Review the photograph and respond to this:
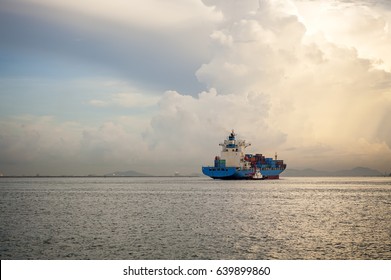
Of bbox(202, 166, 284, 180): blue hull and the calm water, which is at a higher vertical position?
bbox(202, 166, 284, 180): blue hull

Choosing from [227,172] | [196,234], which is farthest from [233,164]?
[196,234]

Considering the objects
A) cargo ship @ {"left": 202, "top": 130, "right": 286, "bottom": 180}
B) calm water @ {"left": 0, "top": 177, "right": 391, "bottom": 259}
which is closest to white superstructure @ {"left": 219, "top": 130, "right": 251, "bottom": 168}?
cargo ship @ {"left": 202, "top": 130, "right": 286, "bottom": 180}

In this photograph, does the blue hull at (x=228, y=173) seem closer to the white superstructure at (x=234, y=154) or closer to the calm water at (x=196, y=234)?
the white superstructure at (x=234, y=154)

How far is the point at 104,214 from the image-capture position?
4162 centimetres

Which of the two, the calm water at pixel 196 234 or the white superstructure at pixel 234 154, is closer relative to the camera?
the calm water at pixel 196 234

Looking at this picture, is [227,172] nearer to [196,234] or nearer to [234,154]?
[234,154]

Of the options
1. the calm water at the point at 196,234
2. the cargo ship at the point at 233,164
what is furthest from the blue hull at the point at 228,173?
the calm water at the point at 196,234

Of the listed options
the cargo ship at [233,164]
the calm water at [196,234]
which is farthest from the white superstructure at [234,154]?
the calm water at [196,234]

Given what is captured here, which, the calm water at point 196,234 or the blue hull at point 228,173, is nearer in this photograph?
the calm water at point 196,234

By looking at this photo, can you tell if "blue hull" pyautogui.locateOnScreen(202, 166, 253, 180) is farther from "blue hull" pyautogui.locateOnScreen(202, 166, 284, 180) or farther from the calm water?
the calm water

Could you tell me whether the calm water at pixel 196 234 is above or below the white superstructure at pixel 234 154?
below
